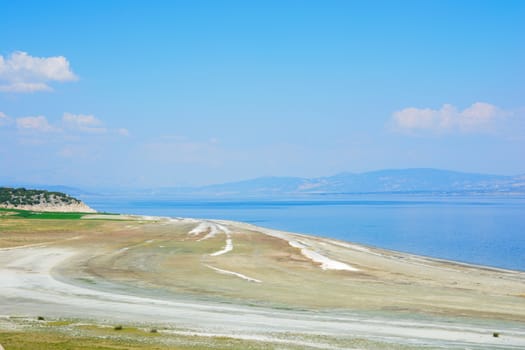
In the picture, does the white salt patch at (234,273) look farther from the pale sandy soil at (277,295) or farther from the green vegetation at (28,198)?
A: the green vegetation at (28,198)

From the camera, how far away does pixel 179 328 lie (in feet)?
75.6

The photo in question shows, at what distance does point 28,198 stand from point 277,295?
140m

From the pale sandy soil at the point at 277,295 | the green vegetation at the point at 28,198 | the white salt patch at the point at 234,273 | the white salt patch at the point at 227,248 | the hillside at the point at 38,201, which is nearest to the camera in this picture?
the pale sandy soil at the point at 277,295

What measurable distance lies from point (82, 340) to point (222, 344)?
4.64 m

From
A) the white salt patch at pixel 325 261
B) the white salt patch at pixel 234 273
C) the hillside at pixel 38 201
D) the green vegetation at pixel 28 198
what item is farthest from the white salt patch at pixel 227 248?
the green vegetation at pixel 28 198

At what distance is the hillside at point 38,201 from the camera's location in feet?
501

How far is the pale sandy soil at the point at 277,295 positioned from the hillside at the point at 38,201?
98.4m

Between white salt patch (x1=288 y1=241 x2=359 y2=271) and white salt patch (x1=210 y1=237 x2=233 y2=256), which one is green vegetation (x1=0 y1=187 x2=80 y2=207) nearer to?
white salt patch (x1=210 y1=237 x2=233 y2=256)

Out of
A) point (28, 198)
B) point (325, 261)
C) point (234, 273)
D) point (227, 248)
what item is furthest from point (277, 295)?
point (28, 198)

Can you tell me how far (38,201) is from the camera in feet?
519

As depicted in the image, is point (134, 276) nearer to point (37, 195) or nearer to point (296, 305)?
point (296, 305)

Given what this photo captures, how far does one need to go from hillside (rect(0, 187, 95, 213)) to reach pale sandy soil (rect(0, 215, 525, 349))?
323 ft

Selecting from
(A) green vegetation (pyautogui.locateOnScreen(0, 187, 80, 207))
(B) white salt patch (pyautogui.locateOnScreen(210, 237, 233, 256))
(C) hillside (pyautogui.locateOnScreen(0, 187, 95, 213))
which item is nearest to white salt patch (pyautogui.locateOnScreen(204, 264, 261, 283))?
(B) white salt patch (pyautogui.locateOnScreen(210, 237, 233, 256))

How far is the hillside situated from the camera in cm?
15262
